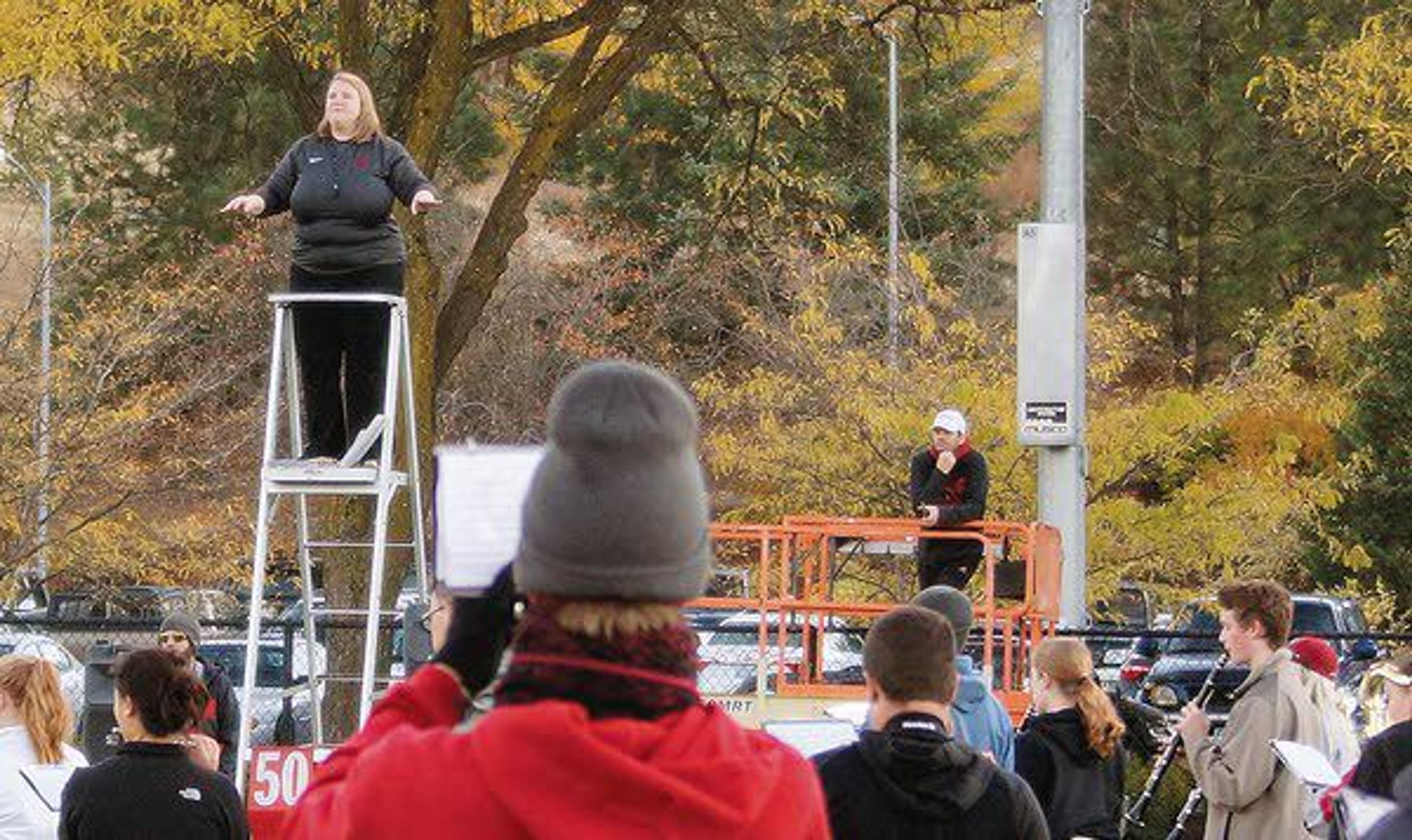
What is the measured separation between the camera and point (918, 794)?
17.2ft

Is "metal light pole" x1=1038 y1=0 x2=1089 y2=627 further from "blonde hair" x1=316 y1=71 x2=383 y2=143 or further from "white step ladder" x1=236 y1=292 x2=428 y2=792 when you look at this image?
"blonde hair" x1=316 y1=71 x2=383 y2=143

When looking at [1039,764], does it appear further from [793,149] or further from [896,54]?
[896,54]

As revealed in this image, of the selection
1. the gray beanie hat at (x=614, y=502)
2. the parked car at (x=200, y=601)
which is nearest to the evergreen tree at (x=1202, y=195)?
the parked car at (x=200, y=601)

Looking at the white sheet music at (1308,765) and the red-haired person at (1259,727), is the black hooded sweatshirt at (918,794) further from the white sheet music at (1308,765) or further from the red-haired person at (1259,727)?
the red-haired person at (1259,727)

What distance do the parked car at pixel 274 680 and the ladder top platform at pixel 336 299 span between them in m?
3.34

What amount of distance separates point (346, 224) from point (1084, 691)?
3.44 metres

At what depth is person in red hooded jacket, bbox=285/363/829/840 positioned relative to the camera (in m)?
2.86

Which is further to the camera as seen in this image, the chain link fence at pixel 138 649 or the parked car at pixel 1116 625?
the parked car at pixel 1116 625

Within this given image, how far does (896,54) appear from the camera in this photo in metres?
38.1

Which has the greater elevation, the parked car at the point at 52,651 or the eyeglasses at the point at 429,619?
the eyeglasses at the point at 429,619

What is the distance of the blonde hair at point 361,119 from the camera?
9.80 m

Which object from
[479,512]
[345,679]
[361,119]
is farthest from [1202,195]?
[479,512]

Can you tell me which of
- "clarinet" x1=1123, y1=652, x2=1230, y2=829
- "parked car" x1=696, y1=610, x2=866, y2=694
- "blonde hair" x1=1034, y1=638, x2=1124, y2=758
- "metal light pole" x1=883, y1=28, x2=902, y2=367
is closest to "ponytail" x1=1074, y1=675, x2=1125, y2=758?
"blonde hair" x1=1034, y1=638, x2=1124, y2=758

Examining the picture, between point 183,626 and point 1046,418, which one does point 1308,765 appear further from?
point 1046,418
